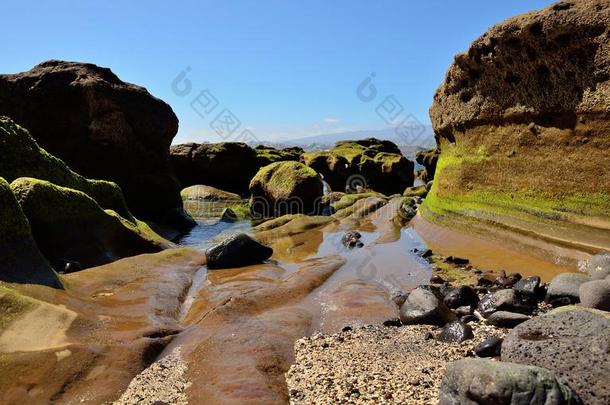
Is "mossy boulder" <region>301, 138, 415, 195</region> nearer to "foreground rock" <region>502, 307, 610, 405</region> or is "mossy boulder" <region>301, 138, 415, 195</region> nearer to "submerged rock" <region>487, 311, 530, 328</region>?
"submerged rock" <region>487, 311, 530, 328</region>

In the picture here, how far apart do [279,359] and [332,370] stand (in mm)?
946

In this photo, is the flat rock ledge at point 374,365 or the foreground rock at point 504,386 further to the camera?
the flat rock ledge at point 374,365

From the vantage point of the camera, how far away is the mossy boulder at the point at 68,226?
1164 centimetres

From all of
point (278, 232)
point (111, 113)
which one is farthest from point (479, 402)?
point (111, 113)

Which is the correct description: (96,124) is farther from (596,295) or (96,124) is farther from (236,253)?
(596,295)

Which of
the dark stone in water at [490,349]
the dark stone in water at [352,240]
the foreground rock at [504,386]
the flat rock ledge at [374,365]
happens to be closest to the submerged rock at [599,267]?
the flat rock ledge at [374,365]

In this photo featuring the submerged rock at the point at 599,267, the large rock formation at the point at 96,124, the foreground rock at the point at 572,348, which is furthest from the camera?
the large rock formation at the point at 96,124

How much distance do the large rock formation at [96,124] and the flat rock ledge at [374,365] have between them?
19604 millimetres

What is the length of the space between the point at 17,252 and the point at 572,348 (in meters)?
9.13

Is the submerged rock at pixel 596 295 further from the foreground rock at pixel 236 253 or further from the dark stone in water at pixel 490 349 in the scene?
the foreground rock at pixel 236 253

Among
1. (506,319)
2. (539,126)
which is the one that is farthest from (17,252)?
(539,126)

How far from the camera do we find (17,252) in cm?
869

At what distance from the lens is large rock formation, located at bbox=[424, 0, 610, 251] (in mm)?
11516

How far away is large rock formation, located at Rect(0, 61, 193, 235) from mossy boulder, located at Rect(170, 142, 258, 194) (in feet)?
56.8
